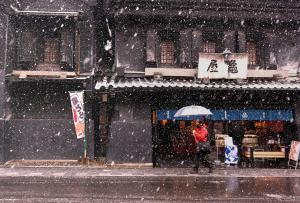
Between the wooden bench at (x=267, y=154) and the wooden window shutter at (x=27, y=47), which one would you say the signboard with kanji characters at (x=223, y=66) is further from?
the wooden window shutter at (x=27, y=47)

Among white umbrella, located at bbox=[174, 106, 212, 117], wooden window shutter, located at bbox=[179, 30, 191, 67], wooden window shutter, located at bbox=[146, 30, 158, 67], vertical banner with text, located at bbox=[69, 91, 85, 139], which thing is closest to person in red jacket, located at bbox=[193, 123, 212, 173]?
white umbrella, located at bbox=[174, 106, 212, 117]

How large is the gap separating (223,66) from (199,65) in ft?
3.93

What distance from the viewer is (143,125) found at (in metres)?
21.9

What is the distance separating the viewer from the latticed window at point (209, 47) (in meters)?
23.9

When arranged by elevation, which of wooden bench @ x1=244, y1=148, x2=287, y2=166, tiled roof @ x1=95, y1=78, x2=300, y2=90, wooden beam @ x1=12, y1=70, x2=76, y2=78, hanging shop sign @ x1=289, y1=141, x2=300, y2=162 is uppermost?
wooden beam @ x1=12, y1=70, x2=76, y2=78

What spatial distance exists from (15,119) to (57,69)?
3.34m

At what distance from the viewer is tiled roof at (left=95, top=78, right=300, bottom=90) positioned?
67.5 feet

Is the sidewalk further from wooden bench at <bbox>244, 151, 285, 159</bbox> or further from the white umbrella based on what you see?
the white umbrella

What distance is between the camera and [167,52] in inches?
936

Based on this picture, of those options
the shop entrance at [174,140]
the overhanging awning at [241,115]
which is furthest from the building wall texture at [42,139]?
the shop entrance at [174,140]

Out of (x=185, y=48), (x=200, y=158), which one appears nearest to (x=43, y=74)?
(x=185, y=48)

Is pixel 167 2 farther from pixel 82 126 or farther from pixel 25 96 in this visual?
pixel 25 96

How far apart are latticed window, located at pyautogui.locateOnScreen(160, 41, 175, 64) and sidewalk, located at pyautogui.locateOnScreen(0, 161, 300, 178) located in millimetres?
5833

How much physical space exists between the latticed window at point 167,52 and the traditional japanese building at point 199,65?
0.17 feet
